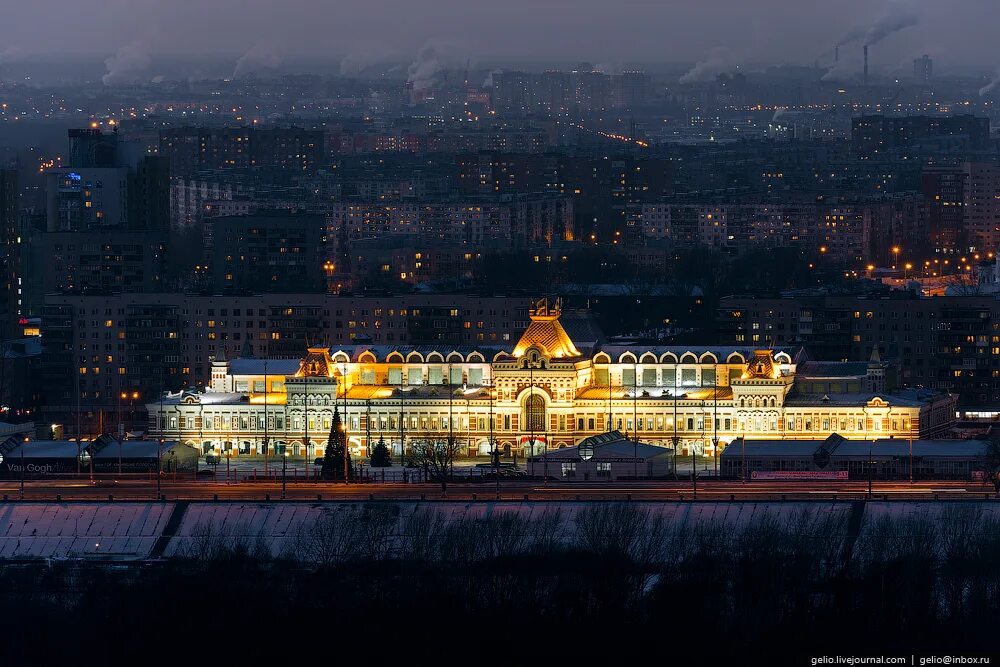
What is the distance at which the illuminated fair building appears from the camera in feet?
236

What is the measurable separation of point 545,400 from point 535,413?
33cm

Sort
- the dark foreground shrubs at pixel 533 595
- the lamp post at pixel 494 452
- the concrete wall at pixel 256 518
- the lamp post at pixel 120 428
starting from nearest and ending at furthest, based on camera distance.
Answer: the dark foreground shrubs at pixel 533 595
the concrete wall at pixel 256 518
the lamp post at pixel 494 452
the lamp post at pixel 120 428

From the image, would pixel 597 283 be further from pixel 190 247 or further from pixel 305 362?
pixel 305 362

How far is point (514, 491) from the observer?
61.0m

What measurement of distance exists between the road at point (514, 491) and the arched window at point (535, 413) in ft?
28.2

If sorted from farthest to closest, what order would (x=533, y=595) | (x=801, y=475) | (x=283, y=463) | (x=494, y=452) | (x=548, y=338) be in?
(x=548, y=338) → (x=494, y=452) → (x=283, y=463) → (x=801, y=475) → (x=533, y=595)

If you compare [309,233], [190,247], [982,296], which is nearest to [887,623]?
[982,296]

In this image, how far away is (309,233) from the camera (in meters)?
103

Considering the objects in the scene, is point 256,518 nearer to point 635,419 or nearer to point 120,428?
point 120,428

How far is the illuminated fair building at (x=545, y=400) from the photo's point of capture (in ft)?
236

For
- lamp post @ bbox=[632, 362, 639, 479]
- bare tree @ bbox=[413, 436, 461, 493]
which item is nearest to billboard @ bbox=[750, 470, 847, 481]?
lamp post @ bbox=[632, 362, 639, 479]

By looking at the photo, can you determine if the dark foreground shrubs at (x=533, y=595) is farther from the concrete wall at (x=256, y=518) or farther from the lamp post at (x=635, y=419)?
the lamp post at (x=635, y=419)

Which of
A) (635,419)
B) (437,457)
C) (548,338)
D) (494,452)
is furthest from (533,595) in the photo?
(548,338)

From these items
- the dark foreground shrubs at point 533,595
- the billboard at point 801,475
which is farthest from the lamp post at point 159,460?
the billboard at point 801,475
